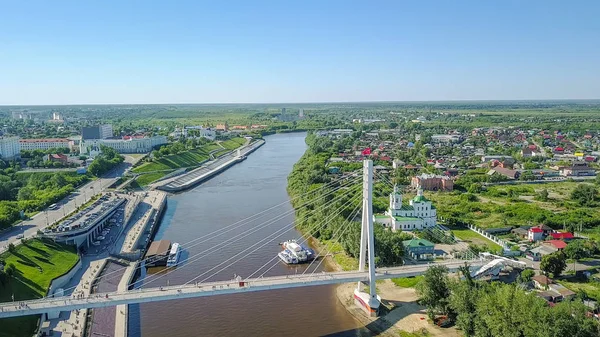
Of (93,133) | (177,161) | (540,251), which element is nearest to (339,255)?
(540,251)

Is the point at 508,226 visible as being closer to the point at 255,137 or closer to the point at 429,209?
the point at 429,209

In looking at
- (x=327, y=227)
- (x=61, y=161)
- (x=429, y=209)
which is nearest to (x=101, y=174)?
(x=61, y=161)

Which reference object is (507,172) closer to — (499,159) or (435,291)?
(499,159)

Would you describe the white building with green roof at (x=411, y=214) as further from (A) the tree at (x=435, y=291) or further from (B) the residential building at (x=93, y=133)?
(B) the residential building at (x=93, y=133)

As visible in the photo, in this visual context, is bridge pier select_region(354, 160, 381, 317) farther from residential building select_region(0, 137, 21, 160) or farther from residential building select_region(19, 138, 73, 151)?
residential building select_region(19, 138, 73, 151)

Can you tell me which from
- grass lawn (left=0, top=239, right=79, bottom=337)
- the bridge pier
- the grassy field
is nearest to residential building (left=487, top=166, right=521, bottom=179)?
the bridge pier

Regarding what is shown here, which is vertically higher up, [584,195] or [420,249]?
[584,195]

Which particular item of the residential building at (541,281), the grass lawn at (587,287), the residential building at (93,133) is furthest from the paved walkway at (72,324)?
the residential building at (93,133)
